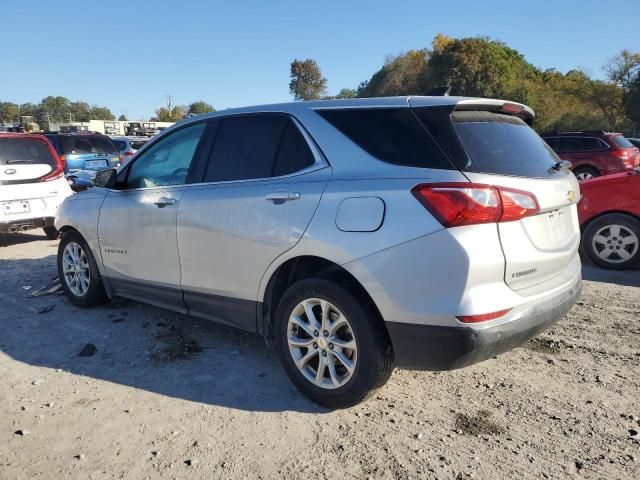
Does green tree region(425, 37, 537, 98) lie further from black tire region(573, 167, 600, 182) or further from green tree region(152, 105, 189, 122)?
green tree region(152, 105, 189, 122)

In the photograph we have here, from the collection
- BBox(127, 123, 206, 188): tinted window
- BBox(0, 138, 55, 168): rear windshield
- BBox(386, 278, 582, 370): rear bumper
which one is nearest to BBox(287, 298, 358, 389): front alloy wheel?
BBox(386, 278, 582, 370): rear bumper

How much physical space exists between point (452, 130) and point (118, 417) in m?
2.53

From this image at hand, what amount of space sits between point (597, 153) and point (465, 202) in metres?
13.5

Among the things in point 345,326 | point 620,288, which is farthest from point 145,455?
point 620,288

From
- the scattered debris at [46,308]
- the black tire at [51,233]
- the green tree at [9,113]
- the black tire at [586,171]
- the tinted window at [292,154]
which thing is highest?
the green tree at [9,113]

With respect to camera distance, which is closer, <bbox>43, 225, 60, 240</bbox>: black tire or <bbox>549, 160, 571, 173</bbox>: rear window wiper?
<bbox>549, 160, 571, 173</bbox>: rear window wiper

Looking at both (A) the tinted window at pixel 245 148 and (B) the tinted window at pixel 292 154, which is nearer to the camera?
(B) the tinted window at pixel 292 154

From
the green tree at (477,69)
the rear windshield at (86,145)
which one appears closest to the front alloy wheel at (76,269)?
the rear windshield at (86,145)

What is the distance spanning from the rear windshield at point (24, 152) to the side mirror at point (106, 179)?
3.98m

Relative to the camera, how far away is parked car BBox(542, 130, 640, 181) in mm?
13914

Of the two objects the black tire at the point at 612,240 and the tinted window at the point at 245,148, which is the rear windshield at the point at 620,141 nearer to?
the black tire at the point at 612,240

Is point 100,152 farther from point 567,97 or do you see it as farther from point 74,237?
point 567,97

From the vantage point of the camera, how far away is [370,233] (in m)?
2.75

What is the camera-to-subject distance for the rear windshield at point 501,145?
278cm
